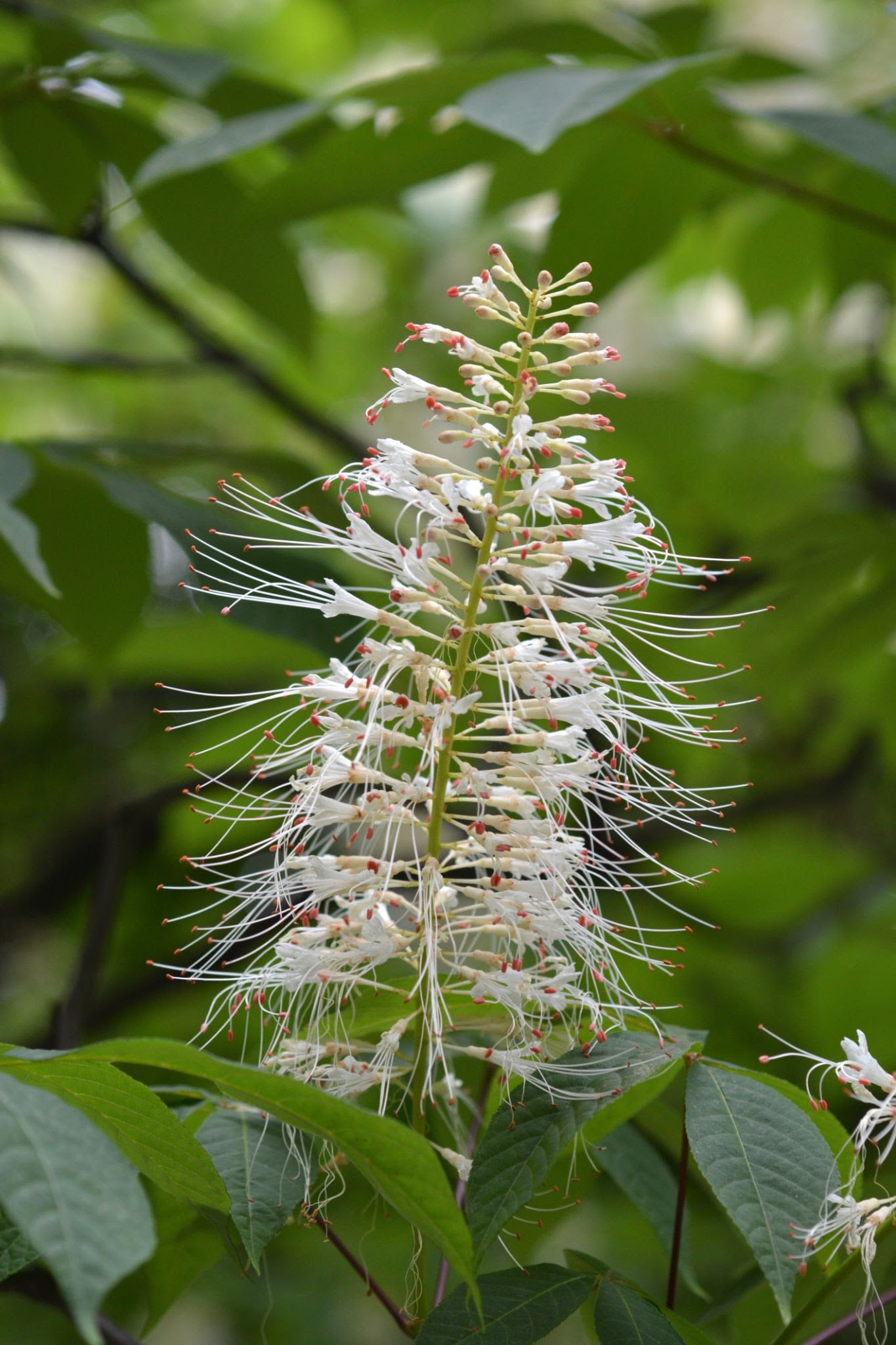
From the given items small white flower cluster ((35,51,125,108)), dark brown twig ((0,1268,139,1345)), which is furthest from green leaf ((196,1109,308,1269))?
small white flower cluster ((35,51,125,108))

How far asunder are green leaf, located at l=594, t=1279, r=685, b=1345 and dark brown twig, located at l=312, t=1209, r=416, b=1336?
26 centimetres

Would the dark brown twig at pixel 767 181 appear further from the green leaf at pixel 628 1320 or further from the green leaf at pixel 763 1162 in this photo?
the green leaf at pixel 628 1320

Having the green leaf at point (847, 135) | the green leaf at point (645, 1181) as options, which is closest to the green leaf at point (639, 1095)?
the green leaf at point (645, 1181)

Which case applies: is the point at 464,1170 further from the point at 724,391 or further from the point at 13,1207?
the point at 724,391

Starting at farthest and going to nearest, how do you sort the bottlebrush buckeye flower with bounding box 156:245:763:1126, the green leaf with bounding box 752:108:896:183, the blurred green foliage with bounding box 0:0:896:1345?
the blurred green foliage with bounding box 0:0:896:1345 → the green leaf with bounding box 752:108:896:183 → the bottlebrush buckeye flower with bounding box 156:245:763:1126

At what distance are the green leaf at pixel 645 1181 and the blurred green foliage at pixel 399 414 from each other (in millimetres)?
102

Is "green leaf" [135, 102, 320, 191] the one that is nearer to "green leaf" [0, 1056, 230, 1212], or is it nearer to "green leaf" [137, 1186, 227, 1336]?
"green leaf" [0, 1056, 230, 1212]

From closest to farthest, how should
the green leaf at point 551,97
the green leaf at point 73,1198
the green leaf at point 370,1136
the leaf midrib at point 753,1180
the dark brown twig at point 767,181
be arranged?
1. the green leaf at point 73,1198
2. the green leaf at point 370,1136
3. the leaf midrib at point 753,1180
4. the green leaf at point 551,97
5. the dark brown twig at point 767,181

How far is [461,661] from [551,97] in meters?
1.04

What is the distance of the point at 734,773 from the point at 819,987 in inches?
51.9

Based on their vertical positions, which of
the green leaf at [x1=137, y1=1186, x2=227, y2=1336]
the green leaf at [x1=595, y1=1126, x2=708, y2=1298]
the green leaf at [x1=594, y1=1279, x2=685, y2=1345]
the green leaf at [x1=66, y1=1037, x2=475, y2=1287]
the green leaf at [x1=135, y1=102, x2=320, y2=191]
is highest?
the green leaf at [x1=135, y1=102, x2=320, y2=191]

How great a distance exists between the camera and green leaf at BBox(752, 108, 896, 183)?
7.28ft

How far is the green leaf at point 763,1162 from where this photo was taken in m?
1.33

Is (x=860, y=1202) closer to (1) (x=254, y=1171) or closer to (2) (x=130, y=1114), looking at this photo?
(1) (x=254, y=1171)
